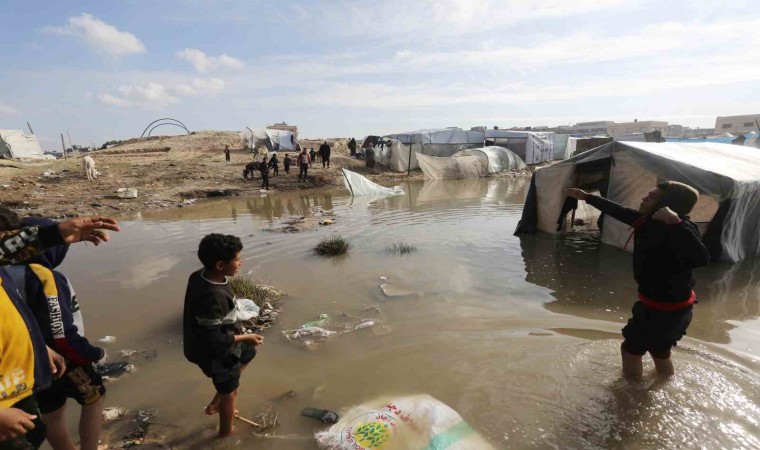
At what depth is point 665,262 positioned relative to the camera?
267 centimetres

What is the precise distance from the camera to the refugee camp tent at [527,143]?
29.5 m

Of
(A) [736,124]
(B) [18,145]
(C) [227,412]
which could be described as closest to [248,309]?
(C) [227,412]

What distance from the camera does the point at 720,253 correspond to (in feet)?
20.7

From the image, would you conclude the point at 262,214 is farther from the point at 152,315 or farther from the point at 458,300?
the point at 458,300

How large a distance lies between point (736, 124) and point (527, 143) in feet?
181

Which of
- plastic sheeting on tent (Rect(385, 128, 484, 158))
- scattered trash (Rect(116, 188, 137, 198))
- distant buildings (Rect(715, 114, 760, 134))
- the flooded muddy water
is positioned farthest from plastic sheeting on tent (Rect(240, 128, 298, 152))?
distant buildings (Rect(715, 114, 760, 134))

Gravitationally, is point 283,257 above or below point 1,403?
below

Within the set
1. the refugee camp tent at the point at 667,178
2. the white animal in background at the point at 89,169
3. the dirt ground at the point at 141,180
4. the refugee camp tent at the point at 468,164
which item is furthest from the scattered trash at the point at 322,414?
the refugee camp tent at the point at 468,164

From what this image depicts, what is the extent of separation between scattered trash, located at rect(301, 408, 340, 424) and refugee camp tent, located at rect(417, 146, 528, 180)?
65.4 ft

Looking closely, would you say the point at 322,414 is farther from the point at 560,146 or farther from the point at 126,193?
the point at 560,146

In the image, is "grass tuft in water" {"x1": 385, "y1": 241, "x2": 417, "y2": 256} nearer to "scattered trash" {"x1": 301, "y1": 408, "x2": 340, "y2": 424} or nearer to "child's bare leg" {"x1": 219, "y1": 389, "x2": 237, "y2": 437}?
"scattered trash" {"x1": 301, "y1": 408, "x2": 340, "y2": 424}

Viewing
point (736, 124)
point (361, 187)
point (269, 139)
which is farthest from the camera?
point (736, 124)

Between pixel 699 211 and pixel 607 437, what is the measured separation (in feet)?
29.2

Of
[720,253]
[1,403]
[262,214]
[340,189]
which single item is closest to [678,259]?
[1,403]
